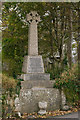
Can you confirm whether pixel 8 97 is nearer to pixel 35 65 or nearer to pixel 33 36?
pixel 35 65

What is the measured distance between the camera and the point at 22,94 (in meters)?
6.38

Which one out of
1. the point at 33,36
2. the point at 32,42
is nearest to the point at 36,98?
the point at 32,42

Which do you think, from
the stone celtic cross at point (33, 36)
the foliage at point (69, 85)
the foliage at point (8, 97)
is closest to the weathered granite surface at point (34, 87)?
the stone celtic cross at point (33, 36)

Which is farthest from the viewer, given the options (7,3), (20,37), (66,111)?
(20,37)

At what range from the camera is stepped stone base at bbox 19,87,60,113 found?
249 inches

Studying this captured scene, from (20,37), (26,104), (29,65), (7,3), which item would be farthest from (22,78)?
(7,3)

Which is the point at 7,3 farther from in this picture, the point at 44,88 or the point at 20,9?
the point at 44,88

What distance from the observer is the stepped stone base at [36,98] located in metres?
6.34

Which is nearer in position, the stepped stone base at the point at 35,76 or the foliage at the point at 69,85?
the foliage at the point at 69,85

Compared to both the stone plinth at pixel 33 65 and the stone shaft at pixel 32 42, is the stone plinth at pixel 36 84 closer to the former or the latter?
the stone plinth at pixel 33 65

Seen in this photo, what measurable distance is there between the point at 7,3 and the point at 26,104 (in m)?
6.42

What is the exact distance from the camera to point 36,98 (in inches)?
254

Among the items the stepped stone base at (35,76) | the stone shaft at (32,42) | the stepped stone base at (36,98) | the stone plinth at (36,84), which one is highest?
the stone shaft at (32,42)

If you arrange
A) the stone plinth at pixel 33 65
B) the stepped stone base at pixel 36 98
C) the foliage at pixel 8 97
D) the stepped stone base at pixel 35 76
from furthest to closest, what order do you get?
the stone plinth at pixel 33 65, the stepped stone base at pixel 35 76, the stepped stone base at pixel 36 98, the foliage at pixel 8 97
